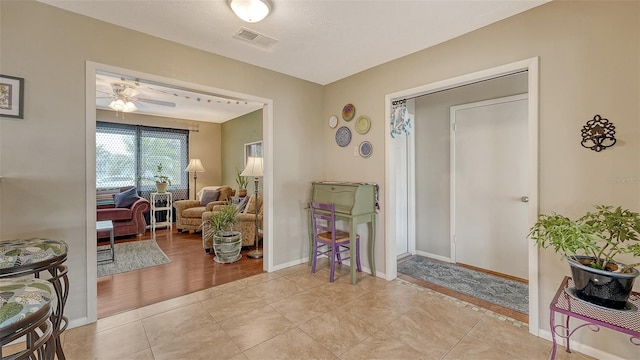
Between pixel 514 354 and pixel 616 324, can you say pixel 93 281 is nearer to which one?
pixel 514 354

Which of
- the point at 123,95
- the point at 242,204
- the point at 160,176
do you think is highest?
the point at 123,95

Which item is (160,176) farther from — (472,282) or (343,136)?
(472,282)

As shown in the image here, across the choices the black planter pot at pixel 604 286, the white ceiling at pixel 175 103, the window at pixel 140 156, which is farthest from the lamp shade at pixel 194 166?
the black planter pot at pixel 604 286

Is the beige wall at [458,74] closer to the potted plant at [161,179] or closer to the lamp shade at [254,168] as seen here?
the lamp shade at [254,168]

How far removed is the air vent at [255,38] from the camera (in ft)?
7.71

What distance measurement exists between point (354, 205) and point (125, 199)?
4343 mm

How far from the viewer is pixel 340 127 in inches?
137

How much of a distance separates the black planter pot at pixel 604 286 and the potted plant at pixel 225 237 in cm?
332

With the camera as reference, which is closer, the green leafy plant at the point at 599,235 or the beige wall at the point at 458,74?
the green leafy plant at the point at 599,235

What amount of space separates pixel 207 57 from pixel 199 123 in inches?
162

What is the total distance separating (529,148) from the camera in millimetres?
2035

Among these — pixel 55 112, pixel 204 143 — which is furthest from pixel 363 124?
pixel 204 143

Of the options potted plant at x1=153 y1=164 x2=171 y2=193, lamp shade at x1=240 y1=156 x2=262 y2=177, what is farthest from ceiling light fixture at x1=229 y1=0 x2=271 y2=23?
potted plant at x1=153 y1=164 x2=171 y2=193

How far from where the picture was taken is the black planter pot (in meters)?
1.34
